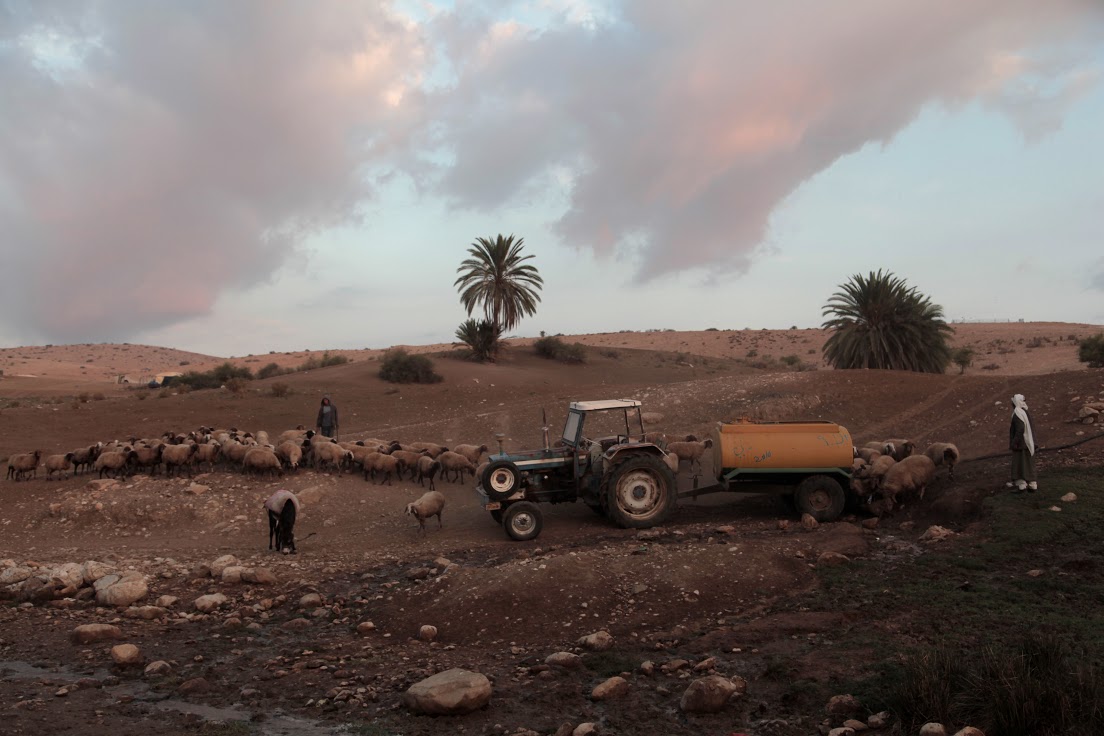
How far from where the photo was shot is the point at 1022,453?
12.2 meters

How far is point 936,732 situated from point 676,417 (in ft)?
65.6

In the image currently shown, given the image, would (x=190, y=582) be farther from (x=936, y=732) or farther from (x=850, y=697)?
(x=936, y=732)

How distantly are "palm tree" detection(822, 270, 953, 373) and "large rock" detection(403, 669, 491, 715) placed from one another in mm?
27200

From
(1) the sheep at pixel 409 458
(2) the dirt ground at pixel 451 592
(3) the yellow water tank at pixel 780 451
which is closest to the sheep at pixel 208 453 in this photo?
(2) the dirt ground at pixel 451 592

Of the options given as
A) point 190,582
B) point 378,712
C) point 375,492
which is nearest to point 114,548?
point 190,582

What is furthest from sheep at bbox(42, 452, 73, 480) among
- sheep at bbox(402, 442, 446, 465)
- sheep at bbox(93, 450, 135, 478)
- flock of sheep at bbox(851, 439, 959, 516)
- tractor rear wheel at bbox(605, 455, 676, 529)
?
flock of sheep at bbox(851, 439, 959, 516)

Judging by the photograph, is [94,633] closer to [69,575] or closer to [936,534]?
[69,575]

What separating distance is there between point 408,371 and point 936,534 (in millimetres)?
30049

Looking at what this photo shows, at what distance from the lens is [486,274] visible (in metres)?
45.7

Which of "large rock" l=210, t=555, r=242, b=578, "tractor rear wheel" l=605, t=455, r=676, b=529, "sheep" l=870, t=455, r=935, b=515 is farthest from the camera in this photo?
"sheep" l=870, t=455, r=935, b=515

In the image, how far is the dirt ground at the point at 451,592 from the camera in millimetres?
6508

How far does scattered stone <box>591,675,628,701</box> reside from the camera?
21.1 ft

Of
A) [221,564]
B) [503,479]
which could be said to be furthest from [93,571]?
[503,479]

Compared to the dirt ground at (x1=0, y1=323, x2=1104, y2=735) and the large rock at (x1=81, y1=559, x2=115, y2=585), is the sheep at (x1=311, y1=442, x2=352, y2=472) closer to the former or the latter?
the dirt ground at (x1=0, y1=323, x2=1104, y2=735)
